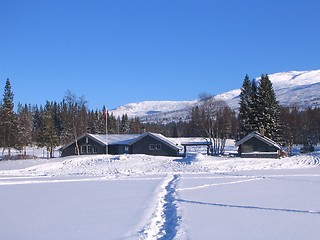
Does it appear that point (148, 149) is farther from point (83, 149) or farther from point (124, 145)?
point (83, 149)

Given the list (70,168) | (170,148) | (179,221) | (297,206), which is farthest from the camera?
(170,148)

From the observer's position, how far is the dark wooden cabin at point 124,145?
185 feet

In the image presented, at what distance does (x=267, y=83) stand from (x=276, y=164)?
80.6 feet

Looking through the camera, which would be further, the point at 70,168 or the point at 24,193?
the point at 70,168

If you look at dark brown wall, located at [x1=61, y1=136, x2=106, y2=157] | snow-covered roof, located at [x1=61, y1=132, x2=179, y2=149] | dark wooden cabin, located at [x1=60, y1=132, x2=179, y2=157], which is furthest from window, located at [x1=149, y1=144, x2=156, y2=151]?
dark brown wall, located at [x1=61, y1=136, x2=106, y2=157]

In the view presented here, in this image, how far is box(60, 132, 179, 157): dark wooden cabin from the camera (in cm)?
5631

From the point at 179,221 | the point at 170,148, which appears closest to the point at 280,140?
the point at 170,148

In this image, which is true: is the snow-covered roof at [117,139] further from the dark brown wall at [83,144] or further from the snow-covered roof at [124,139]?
the dark brown wall at [83,144]

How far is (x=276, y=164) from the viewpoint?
37.5 meters

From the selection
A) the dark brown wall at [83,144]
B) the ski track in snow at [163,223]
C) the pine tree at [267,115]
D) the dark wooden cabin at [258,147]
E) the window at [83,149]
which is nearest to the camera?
the ski track in snow at [163,223]

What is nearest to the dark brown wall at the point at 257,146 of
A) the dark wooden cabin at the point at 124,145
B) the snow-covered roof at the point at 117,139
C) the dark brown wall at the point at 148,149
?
the dark wooden cabin at the point at 124,145

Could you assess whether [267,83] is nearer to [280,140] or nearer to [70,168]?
[280,140]

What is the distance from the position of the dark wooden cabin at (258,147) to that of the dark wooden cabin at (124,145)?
9.55m

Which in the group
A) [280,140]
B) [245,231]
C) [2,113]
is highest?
[2,113]
